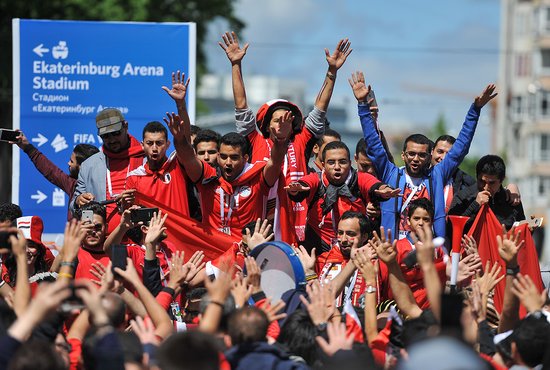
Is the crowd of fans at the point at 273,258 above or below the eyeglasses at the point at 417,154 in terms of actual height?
below

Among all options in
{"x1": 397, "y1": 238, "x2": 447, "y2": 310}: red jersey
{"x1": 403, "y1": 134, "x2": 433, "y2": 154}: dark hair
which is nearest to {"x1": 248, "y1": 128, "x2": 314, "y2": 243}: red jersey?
{"x1": 403, "y1": 134, "x2": 433, "y2": 154}: dark hair

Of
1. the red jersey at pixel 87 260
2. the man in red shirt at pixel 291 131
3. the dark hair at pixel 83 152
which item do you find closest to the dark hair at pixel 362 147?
the man in red shirt at pixel 291 131

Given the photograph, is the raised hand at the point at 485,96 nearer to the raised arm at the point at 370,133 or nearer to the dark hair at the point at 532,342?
the raised arm at the point at 370,133

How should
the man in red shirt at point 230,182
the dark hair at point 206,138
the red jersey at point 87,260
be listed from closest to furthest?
the red jersey at point 87,260, the man in red shirt at point 230,182, the dark hair at point 206,138

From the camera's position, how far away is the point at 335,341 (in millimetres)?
6824

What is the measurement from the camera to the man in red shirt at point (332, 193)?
10250 mm

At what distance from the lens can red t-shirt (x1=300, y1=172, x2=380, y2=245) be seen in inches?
404

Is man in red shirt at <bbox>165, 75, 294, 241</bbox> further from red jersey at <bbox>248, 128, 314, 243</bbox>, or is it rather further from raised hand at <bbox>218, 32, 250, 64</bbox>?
raised hand at <bbox>218, 32, 250, 64</bbox>

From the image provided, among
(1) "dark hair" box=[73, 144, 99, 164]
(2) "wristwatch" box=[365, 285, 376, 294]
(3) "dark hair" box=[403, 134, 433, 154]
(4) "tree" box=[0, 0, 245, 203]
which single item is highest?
(4) "tree" box=[0, 0, 245, 203]

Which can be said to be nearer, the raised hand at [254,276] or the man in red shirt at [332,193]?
the raised hand at [254,276]

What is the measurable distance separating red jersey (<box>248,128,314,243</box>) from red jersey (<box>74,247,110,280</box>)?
1.49 m

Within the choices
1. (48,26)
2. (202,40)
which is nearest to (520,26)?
(202,40)

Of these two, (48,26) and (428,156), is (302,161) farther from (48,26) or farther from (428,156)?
(48,26)

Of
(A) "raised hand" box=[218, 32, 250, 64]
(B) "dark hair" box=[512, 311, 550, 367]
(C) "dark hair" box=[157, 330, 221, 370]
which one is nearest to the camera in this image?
(C) "dark hair" box=[157, 330, 221, 370]
